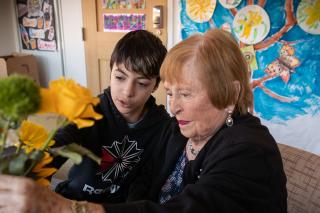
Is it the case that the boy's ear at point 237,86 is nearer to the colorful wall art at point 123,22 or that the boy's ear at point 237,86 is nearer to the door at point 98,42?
the door at point 98,42

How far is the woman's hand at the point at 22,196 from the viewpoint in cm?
37

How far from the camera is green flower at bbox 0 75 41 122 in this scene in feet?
1.00

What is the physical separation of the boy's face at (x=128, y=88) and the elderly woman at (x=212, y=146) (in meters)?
0.17

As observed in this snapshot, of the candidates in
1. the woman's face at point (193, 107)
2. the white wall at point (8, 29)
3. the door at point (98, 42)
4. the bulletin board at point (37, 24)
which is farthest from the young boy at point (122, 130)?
the white wall at point (8, 29)

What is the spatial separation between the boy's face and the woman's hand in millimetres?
631

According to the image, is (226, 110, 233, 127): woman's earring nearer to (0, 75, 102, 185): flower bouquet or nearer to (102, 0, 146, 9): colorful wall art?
(0, 75, 102, 185): flower bouquet

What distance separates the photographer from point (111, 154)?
3.54ft

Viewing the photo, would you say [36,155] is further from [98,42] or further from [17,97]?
[98,42]

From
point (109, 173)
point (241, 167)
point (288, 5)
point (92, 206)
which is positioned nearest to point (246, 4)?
point (288, 5)

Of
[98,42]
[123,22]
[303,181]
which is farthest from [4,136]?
[98,42]

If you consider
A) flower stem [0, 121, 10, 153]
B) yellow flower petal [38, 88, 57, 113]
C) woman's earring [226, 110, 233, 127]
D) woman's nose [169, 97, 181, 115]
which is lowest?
woman's earring [226, 110, 233, 127]

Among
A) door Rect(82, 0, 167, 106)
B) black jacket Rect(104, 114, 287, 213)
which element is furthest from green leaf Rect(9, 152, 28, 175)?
door Rect(82, 0, 167, 106)

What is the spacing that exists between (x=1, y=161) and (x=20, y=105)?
3.7 inches

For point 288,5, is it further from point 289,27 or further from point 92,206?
point 92,206
